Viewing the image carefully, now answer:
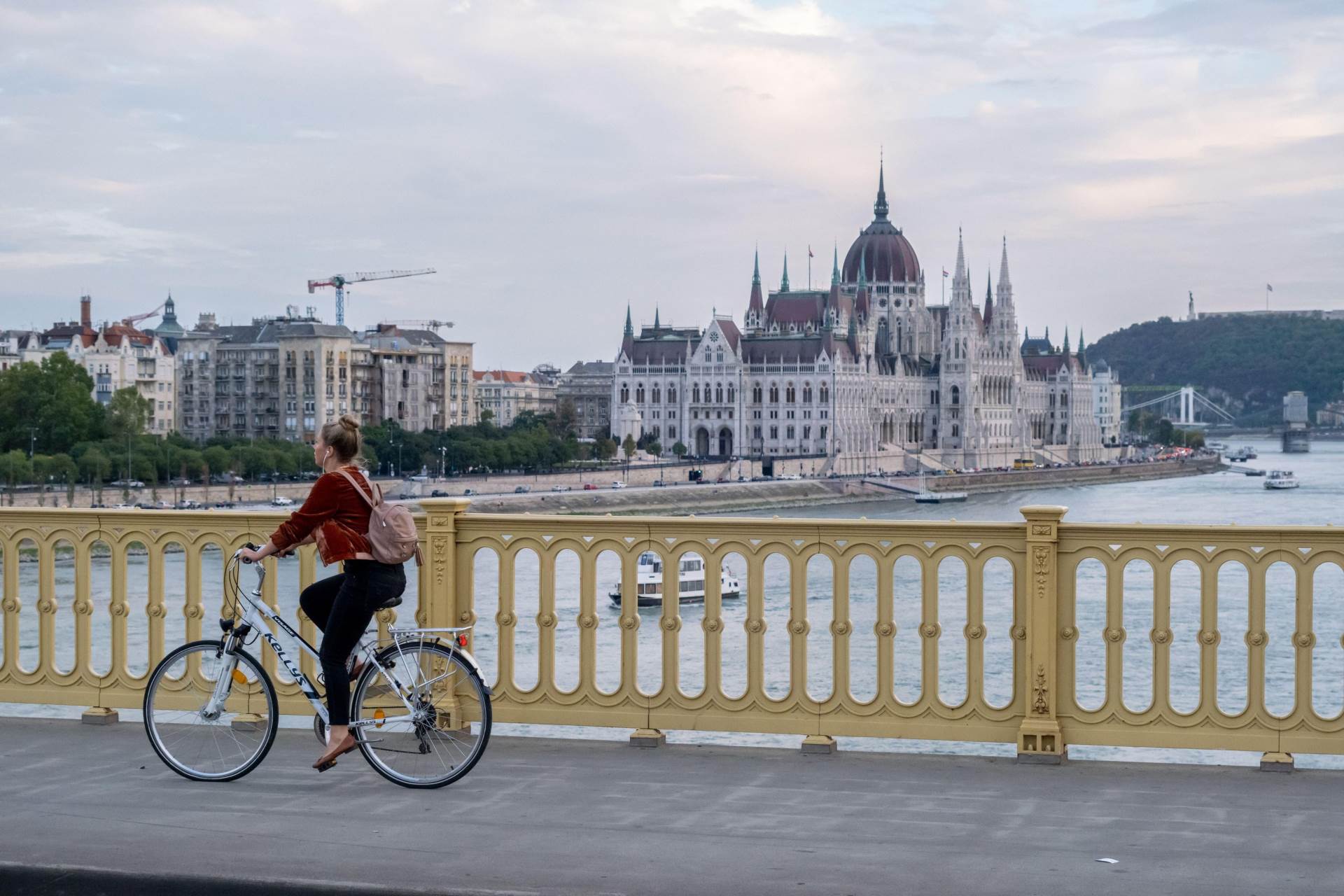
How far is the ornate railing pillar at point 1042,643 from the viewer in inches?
225

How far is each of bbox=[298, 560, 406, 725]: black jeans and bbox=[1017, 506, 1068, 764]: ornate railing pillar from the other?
215 cm

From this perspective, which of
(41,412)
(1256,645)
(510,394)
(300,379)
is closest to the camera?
(1256,645)

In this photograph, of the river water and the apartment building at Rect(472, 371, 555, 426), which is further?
the apartment building at Rect(472, 371, 555, 426)

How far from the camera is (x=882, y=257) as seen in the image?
479ft

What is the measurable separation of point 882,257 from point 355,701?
14319 cm

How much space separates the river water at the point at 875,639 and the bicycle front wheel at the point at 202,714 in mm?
1171

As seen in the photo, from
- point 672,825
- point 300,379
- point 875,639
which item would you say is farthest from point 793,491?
point 672,825

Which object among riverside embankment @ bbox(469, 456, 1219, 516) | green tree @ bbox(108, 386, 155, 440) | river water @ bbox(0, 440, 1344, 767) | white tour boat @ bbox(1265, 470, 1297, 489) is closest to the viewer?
river water @ bbox(0, 440, 1344, 767)

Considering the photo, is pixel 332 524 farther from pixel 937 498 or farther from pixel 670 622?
pixel 937 498

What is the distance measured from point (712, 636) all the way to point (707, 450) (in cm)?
12083

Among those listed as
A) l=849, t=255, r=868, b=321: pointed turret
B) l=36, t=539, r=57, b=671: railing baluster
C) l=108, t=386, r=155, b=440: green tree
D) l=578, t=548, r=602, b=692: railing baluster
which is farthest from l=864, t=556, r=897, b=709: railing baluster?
l=849, t=255, r=868, b=321: pointed turret

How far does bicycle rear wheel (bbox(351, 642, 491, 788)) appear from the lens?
5.24m

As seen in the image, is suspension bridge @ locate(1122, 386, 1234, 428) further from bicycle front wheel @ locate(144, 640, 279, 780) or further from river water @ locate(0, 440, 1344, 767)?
bicycle front wheel @ locate(144, 640, 279, 780)

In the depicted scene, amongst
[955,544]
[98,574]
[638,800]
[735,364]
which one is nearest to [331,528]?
[638,800]
